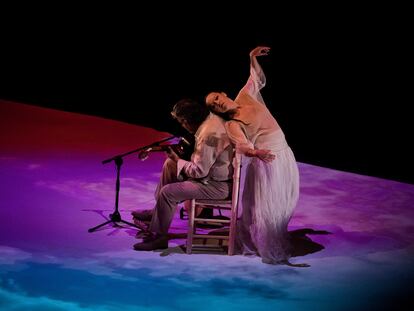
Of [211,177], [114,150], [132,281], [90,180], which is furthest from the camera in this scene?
[114,150]

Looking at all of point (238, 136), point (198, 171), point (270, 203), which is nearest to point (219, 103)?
point (238, 136)

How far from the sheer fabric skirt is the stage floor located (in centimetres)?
14

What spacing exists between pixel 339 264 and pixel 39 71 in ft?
23.3

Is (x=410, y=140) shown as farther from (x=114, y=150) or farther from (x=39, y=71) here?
(x=39, y=71)

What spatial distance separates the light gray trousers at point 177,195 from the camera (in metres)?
4.91

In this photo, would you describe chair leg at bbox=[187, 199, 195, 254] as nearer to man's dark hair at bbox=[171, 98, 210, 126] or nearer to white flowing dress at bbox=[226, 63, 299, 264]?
white flowing dress at bbox=[226, 63, 299, 264]

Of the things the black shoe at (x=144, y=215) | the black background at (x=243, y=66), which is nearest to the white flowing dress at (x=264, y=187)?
the black shoe at (x=144, y=215)

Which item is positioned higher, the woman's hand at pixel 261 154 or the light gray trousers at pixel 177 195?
the woman's hand at pixel 261 154

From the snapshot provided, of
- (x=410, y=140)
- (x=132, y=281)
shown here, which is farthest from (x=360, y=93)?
(x=132, y=281)


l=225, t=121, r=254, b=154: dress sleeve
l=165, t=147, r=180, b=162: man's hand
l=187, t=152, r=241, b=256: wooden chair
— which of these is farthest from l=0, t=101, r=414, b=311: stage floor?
l=225, t=121, r=254, b=154: dress sleeve

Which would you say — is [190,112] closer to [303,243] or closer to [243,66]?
[303,243]

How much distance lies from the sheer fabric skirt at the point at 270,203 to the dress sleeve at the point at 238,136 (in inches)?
6.9

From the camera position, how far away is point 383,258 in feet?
16.2

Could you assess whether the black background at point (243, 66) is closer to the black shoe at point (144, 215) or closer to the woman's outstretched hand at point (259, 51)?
the woman's outstretched hand at point (259, 51)
